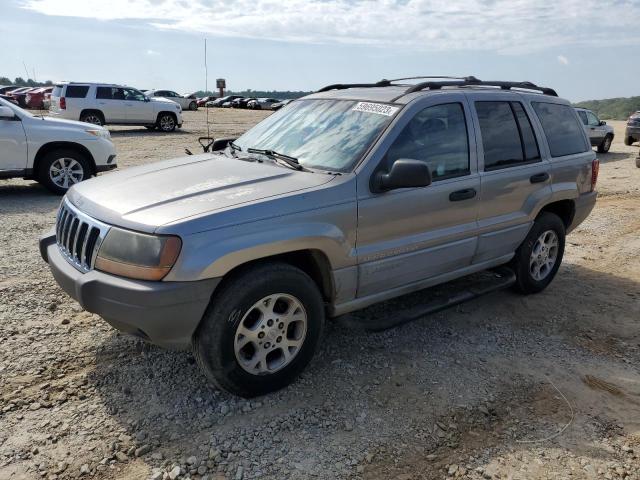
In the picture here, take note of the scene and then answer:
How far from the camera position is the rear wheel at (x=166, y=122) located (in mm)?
21797

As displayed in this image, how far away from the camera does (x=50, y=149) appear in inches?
338

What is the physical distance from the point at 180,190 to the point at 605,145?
18185 millimetres

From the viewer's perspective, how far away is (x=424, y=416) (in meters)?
3.20

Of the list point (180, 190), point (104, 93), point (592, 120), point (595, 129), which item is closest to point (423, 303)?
point (180, 190)

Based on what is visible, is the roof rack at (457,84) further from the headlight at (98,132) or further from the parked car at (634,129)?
the parked car at (634,129)

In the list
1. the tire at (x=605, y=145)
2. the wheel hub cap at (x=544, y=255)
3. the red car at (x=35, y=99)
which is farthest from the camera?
the red car at (x=35, y=99)

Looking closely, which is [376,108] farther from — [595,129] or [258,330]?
[595,129]

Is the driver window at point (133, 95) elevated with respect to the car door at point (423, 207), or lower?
elevated

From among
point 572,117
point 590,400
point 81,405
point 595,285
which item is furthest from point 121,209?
point 595,285

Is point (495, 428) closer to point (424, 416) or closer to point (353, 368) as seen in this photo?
point (424, 416)

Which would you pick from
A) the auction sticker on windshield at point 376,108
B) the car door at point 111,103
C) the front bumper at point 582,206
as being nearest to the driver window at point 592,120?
the front bumper at point 582,206

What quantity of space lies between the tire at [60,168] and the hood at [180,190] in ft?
17.9

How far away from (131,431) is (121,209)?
4.07ft

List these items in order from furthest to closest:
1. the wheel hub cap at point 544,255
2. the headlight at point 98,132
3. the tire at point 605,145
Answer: the tire at point 605,145, the headlight at point 98,132, the wheel hub cap at point 544,255
